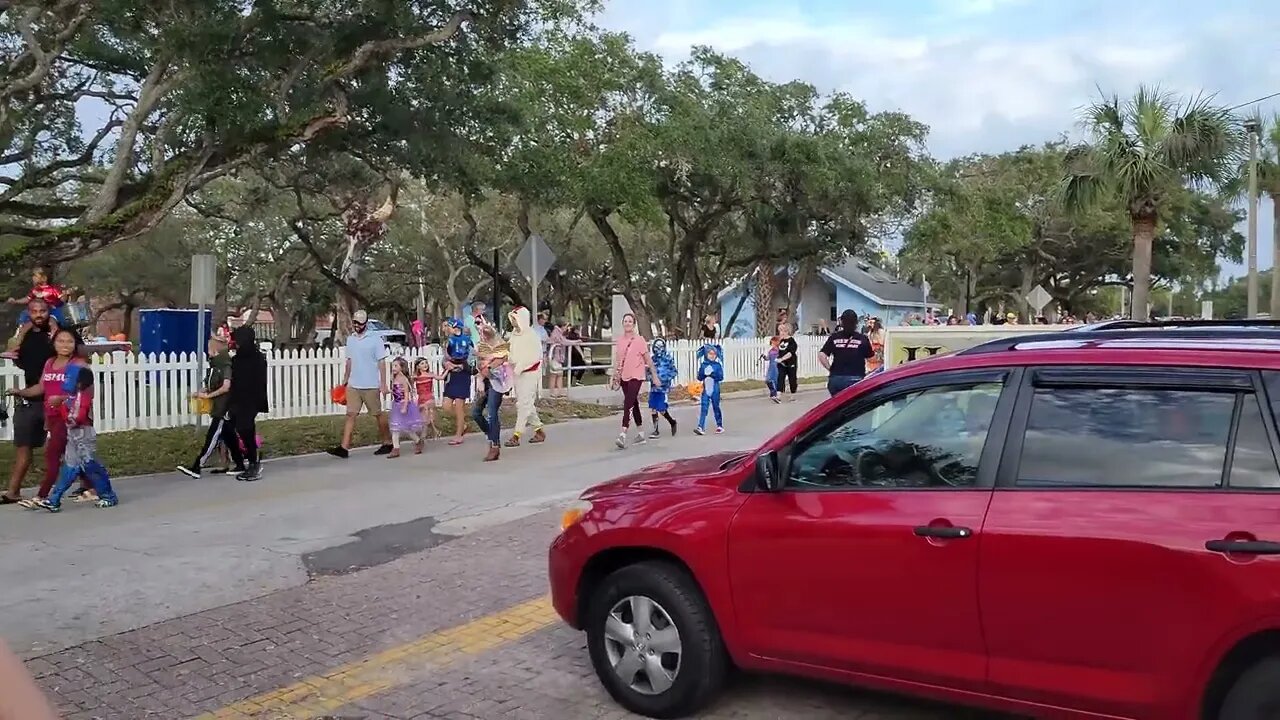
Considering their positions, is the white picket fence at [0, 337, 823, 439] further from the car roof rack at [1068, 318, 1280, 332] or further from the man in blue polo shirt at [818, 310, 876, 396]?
the car roof rack at [1068, 318, 1280, 332]

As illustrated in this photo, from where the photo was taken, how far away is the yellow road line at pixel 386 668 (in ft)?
15.2

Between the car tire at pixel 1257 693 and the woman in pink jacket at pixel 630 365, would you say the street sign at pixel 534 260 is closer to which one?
the woman in pink jacket at pixel 630 365

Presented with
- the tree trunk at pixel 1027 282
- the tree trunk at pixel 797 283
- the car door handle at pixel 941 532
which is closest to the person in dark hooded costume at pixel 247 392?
the car door handle at pixel 941 532

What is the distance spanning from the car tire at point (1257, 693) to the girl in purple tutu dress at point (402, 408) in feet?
34.2

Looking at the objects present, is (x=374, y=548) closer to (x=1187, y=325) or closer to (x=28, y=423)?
(x=28, y=423)

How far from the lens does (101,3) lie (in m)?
12.0

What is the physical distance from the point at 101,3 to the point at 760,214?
21.5 metres

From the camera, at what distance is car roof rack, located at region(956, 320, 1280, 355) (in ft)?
12.2

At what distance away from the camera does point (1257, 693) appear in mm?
3248

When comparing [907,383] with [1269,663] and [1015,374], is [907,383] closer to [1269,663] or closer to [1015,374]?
[1015,374]

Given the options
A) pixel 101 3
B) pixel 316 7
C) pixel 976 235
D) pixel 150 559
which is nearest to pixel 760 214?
pixel 976 235

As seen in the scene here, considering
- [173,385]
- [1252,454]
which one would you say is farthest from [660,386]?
[1252,454]

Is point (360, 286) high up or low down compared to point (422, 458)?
up

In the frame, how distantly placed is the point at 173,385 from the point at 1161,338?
552 inches
